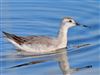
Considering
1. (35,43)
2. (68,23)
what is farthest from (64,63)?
(68,23)

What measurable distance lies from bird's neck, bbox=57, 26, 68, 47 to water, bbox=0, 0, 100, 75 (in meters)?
0.25

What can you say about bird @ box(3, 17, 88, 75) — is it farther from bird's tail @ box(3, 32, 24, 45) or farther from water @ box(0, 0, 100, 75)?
water @ box(0, 0, 100, 75)

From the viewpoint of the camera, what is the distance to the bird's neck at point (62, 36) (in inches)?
621

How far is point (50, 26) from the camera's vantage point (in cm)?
1733

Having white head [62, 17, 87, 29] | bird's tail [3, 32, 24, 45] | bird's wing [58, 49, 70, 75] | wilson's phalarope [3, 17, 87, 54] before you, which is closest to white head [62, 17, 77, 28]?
white head [62, 17, 87, 29]

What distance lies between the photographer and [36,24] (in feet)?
57.8

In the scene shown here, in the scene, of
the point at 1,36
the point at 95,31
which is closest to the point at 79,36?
the point at 95,31

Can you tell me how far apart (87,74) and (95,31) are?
3.52 m

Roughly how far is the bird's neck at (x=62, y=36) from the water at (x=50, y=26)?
0.25 metres

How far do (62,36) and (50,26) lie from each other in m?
1.50

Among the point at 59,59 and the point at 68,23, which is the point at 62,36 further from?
the point at 59,59

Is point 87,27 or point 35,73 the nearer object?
point 35,73

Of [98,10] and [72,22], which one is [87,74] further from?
[98,10]

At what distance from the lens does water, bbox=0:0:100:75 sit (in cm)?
1426
